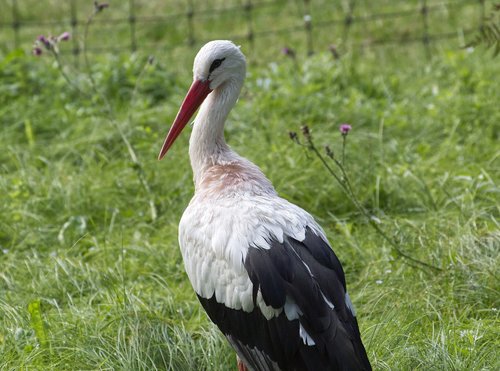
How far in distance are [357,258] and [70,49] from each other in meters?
4.89

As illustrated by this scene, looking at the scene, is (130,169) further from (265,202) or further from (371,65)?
(371,65)

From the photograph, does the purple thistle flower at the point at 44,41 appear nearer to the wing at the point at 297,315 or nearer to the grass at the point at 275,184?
the grass at the point at 275,184

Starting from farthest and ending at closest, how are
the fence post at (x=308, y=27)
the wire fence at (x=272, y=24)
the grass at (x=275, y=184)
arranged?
the wire fence at (x=272, y=24) → the fence post at (x=308, y=27) → the grass at (x=275, y=184)

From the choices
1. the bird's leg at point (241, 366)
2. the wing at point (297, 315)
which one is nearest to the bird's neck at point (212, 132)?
the wing at point (297, 315)

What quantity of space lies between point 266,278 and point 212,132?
975 millimetres

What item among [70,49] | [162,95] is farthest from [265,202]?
[70,49]

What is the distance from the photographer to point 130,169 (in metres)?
5.45

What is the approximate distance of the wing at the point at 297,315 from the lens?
3068 mm

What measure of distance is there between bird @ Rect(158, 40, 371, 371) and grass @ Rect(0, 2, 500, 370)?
1.28ft

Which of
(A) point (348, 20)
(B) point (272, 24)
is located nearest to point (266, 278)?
(A) point (348, 20)

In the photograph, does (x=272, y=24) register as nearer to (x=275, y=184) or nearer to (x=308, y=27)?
(x=308, y=27)

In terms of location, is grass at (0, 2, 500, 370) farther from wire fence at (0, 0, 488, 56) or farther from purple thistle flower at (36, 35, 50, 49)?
purple thistle flower at (36, 35, 50, 49)

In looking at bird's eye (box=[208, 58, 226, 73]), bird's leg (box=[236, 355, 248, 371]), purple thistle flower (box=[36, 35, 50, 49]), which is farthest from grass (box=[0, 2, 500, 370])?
bird's eye (box=[208, 58, 226, 73])

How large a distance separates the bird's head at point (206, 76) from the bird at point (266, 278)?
360 mm
